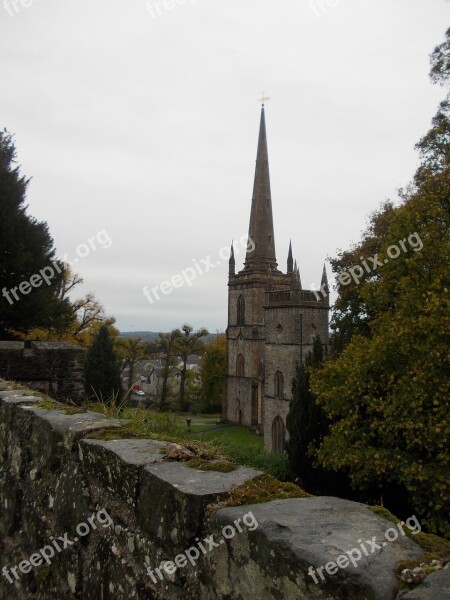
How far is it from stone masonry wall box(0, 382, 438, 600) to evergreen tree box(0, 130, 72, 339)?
1335 centimetres

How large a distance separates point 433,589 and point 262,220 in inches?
2132

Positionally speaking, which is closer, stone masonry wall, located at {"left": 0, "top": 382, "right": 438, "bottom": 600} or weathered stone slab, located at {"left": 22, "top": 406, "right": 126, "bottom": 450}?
stone masonry wall, located at {"left": 0, "top": 382, "right": 438, "bottom": 600}

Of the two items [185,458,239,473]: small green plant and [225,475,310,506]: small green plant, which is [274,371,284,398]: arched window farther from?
[225,475,310,506]: small green plant

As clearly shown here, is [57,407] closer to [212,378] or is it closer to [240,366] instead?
[240,366]

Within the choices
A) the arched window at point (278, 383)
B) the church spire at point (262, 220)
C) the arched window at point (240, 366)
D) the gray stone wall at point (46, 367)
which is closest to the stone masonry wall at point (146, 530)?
the gray stone wall at point (46, 367)

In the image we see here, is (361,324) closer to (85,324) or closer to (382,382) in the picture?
(382,382)

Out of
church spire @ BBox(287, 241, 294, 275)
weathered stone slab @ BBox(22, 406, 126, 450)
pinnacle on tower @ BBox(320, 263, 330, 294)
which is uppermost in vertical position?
church spire @ BBox(287, 241, 294, 275)

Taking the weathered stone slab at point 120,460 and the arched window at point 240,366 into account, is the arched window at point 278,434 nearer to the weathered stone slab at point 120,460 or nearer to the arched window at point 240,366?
the arched window at point 240,366

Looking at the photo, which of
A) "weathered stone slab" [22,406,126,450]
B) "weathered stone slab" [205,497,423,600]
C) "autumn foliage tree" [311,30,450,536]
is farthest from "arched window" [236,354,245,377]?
"weathered stone slab" [205,497,423,600]

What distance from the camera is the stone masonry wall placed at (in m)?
1.65

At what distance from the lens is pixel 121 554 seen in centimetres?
249

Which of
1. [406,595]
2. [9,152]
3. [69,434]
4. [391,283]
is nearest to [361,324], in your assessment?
[391,283]

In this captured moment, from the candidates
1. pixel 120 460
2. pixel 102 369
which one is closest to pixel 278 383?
pixel 102 369

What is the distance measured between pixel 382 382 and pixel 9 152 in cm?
1445
